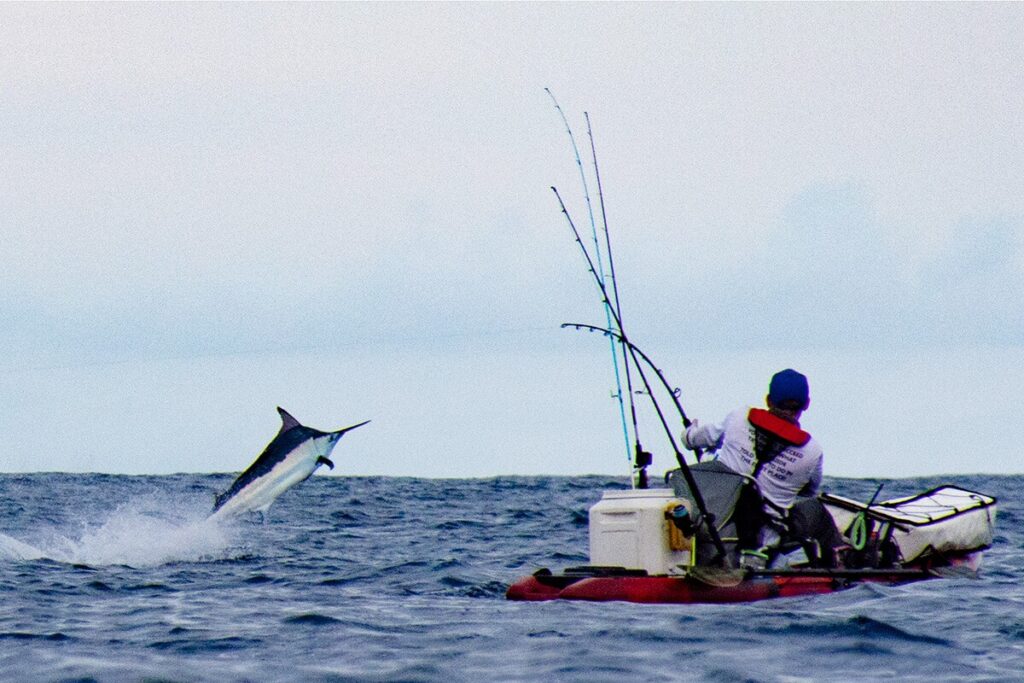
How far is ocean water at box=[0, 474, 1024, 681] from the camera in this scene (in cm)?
782

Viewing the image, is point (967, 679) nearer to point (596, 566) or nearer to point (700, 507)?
point (700, 507)

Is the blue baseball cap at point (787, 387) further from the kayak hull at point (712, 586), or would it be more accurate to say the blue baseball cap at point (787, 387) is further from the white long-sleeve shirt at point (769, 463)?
the kayak hull at point (712, 586)

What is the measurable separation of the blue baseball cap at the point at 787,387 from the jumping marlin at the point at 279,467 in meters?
5.48

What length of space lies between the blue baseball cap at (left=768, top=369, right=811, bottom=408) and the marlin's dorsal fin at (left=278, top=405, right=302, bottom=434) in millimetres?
6136

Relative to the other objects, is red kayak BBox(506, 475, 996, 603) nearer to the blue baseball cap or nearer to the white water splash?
the blue baseball cap

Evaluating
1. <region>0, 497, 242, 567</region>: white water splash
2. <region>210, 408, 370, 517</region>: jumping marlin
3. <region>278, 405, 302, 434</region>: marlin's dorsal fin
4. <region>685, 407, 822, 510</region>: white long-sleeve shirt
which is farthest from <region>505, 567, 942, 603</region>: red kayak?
<region>0, 497, 242, 567</region>: white water splash

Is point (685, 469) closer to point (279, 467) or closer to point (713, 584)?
point (713, 584)

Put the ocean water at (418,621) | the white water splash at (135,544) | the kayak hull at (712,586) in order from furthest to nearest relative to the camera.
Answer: the white water splash at (135,544) < the kayak hull at (712,586) < the ocean water at (418,621)

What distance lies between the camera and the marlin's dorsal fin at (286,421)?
583 inches

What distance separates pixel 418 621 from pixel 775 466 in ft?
9.03

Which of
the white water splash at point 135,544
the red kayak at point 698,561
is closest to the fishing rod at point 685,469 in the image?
the red kayak at point 698,561

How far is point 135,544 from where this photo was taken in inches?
631

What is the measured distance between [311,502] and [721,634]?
17.3 m

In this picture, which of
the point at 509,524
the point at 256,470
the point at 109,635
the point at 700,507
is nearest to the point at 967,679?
the point at 700,507
